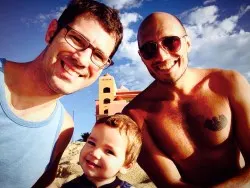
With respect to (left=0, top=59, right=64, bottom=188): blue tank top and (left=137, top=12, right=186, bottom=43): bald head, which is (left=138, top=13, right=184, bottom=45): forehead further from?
(left=0, top=59, right=64, bottom=188): blue tank top

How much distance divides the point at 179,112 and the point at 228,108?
1.85 feet

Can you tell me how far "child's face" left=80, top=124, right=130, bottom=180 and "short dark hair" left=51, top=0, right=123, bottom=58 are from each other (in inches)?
32.6

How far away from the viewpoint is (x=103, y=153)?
2.38 meters

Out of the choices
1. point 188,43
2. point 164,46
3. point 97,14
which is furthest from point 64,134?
point 188,43

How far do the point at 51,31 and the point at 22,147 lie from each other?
1.15 meters

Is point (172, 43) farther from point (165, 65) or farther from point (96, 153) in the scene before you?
point (96, 153)

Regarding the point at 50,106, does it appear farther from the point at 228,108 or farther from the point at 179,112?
the point at 228,108

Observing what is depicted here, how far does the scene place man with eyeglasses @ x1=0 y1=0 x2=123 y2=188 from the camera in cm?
234

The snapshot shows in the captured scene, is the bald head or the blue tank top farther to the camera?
the bald head

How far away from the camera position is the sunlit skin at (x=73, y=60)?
2.39 m

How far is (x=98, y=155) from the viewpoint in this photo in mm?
2318

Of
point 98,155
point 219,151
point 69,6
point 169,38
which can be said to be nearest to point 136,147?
point 98,155

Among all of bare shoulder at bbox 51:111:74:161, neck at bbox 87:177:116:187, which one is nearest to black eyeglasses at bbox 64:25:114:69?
bare shoulder at bbox 51:111:74:161

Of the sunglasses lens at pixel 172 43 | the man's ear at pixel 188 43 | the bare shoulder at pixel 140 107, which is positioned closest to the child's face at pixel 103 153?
the bare shoulder at pixel 140 107
